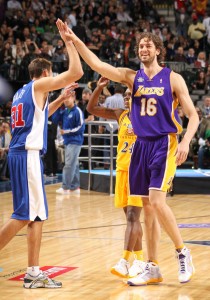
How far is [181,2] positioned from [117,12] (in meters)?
2.10

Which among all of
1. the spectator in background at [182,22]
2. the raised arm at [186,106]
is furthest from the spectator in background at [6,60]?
the raised arm at [186,106]

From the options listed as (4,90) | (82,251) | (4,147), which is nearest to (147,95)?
(82,251)

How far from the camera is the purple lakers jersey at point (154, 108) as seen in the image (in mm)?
7023

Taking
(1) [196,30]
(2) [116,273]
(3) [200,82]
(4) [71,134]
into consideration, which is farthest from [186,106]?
(1) [196,30]

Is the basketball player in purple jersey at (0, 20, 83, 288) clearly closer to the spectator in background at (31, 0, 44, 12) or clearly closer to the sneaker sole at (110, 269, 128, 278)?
the sneaker sole at (110, 269, 128, 278)

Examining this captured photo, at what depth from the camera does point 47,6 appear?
83.6ft

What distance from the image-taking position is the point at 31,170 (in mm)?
7070

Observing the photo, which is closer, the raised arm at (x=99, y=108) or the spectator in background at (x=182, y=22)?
the raised arm at (x=99, y=108)

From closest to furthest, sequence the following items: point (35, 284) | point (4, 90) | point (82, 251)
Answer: point (35, 284)
point (82, 251)
point (4, 90)

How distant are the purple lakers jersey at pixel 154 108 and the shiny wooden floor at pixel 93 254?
138 centimetres

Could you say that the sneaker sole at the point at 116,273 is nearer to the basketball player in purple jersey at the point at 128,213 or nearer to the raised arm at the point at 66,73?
the basketball player in purple jersey at the point at 128,213

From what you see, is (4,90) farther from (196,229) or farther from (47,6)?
(196,229)

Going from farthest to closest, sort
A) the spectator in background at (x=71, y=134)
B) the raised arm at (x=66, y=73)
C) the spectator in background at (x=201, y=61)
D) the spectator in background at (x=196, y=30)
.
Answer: the spectator in background at (x=196, y=30), the spectator in background at (x=201, y=61), the spectator in background at (x=71, y=134), the raised arm at (x=66, y=73)

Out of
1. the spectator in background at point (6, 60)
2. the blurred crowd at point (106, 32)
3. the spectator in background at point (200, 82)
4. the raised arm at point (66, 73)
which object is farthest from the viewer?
the spectator in background at point (200, 82)
